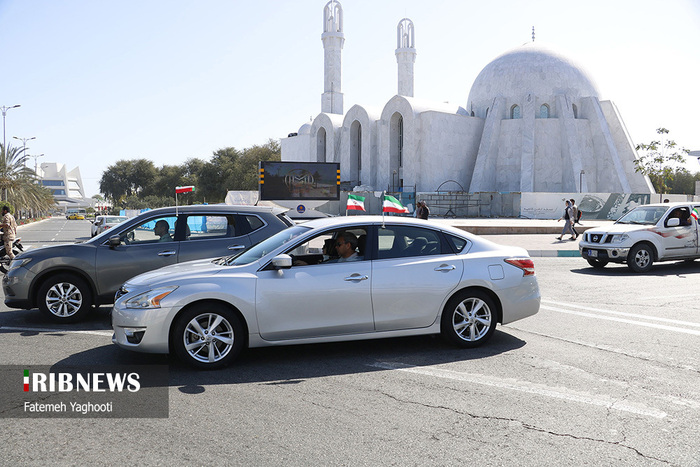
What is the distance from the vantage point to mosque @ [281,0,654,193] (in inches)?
2133

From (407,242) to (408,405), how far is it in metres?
2.17

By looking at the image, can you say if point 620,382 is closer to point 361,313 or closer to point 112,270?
point 361,313

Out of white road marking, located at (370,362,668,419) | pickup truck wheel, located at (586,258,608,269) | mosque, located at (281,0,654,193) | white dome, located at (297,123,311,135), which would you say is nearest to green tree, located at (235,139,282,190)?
white dome, located at (297,123,311,135)

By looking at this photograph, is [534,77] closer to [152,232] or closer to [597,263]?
[597,263]

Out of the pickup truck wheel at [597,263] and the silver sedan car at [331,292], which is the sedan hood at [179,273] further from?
the pickup truck wheel at [597,263]

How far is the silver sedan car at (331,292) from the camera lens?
5.64 metres

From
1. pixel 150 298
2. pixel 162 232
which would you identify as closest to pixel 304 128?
pixel 162 232

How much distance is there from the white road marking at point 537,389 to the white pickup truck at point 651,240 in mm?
9868

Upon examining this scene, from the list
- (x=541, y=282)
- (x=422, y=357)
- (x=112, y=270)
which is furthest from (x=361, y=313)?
(x=541, y=282)

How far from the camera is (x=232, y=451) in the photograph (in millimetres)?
3766

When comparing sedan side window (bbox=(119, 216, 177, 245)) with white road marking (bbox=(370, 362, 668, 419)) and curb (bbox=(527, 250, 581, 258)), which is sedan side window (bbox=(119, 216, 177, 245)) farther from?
curb (bbox=(527, 250, 581, 258))

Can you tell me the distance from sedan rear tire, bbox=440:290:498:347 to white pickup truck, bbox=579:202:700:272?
8.76m

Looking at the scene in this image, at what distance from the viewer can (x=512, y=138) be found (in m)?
55.9

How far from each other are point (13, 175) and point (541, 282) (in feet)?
174
